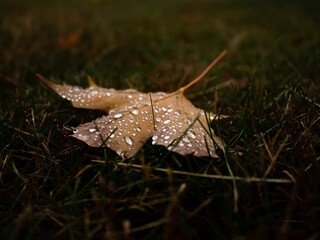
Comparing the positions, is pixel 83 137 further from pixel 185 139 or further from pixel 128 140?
pixel 185 139

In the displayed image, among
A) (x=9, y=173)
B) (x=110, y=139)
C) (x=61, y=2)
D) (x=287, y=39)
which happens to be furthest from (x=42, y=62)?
(x=61, y=2)

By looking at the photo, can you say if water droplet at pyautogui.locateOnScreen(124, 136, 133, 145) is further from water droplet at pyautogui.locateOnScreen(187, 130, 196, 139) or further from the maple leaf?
water droplet at pyautogui.locateOnScreen(187, 130, 196, 139)

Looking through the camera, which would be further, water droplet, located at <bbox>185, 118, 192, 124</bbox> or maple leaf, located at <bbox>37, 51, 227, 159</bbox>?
water droplet, located at <bbox>185, 118, 192, 124</bbox>

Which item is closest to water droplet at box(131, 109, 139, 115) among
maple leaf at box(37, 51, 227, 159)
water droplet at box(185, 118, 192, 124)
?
maple leaf at box(37, 51, 227, 159)

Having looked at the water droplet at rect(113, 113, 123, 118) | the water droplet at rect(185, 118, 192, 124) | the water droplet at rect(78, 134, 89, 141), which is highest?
the water droplet at rect(185, 118, 192, 124)

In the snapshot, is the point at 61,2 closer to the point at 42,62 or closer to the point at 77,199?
the point at 42,62

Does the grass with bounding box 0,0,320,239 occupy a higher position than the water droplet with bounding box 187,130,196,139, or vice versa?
the water droplet with bounding box 187,130,196,139

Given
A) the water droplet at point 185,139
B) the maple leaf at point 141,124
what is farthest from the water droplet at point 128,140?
the water droplet at point 185,139

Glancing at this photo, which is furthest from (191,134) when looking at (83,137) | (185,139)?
(83,137)
